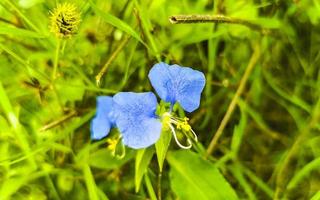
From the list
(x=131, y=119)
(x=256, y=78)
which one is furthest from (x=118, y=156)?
(x=256, y=78)

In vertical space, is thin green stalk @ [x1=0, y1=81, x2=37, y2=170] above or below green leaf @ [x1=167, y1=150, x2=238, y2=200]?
above

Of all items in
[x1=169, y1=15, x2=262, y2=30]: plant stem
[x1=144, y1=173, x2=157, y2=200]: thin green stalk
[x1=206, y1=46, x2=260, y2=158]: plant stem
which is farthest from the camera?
[x1=206, y1=46, x2=260, y2=158]: plant stem

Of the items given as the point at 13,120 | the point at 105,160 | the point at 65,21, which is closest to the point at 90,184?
the point at 105,160

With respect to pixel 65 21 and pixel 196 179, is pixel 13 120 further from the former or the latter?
pixel 196 179

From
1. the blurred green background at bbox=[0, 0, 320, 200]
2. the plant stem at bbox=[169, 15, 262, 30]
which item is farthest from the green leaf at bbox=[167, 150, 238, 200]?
the plant stem at bbox=[169, 15, 262, 30]

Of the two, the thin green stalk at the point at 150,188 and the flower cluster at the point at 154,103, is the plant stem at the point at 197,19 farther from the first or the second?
the thin green stalk at the point at 150,188

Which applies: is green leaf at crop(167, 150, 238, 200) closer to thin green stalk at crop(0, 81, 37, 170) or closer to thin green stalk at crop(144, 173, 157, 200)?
thin green stalk at crop(144, 173, 157, 200)

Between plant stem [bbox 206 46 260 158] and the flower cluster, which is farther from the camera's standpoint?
plant stem [bbox 206 46 260 158]
